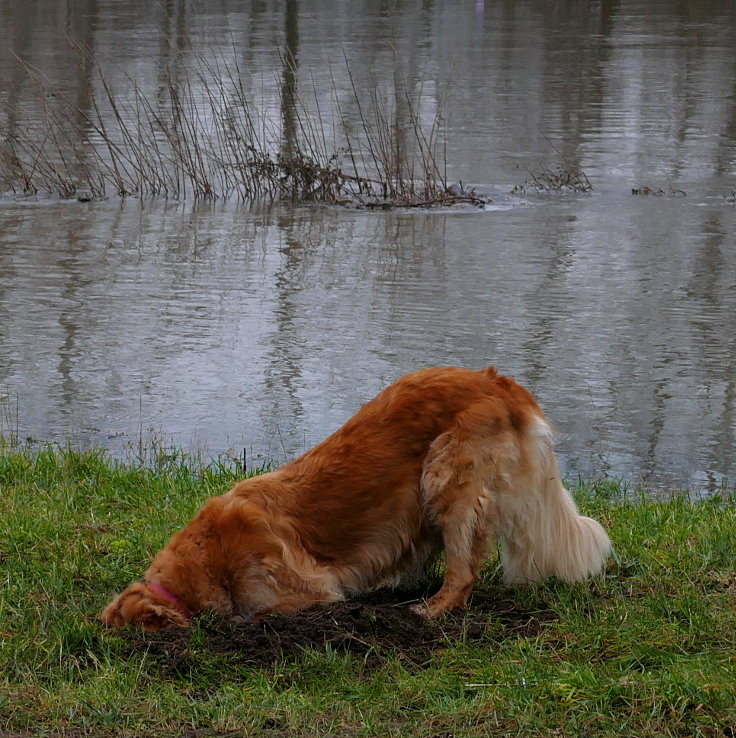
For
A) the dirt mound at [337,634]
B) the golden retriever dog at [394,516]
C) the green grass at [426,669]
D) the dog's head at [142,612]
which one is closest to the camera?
the green grass at [426,669]

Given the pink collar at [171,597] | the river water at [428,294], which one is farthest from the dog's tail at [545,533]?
the river water at [428,294]

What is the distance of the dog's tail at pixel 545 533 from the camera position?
491 centimetres

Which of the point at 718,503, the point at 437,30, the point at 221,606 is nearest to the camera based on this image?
the point at 221,606

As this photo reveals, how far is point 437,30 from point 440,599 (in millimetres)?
28805

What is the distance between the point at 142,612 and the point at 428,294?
7.01m

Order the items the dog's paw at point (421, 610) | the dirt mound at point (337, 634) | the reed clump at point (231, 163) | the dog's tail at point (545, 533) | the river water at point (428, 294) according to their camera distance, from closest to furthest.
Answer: the dirt mound at point (337, 634)
the dog's paw at point (421, 610)
the dog's tail at point (545, 533)
the river water at point (428, 294)
the reed clump at point (231, 163)

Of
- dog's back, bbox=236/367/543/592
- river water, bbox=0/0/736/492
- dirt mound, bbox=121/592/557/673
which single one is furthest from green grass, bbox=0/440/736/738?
river water, bbox=0/0/736/492

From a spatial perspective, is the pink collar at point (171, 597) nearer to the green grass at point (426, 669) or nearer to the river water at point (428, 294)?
the green grass at point (426, 669)

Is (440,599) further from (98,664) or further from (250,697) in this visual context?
(98,664)

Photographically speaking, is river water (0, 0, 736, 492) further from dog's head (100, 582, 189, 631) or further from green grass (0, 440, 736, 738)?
dog's head (100, 582, 189, 631)

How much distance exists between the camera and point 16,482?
21.6ft

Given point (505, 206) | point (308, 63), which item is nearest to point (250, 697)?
point (505, 206)

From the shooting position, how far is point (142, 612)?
15.0 ft

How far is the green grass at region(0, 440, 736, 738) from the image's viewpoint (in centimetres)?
391
